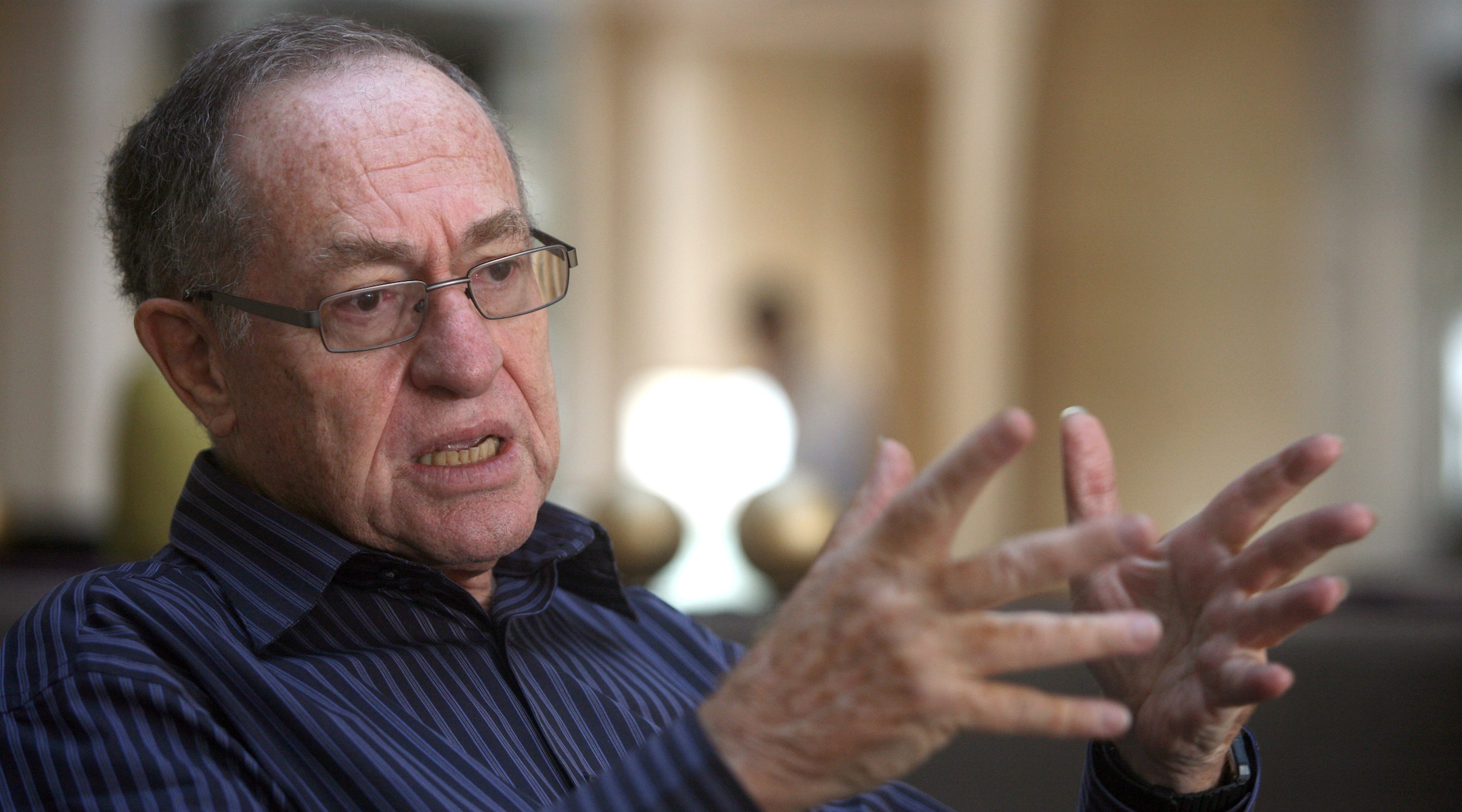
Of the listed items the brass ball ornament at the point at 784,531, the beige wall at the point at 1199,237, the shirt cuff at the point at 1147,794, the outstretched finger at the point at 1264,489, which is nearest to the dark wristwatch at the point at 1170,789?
the shirt cuff at the point at 1147,794

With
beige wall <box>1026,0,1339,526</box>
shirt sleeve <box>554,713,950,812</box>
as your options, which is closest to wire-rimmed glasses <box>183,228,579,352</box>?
shirt sleeve <box>554,713,950,812</box>

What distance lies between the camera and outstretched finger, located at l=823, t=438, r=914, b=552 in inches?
38.4

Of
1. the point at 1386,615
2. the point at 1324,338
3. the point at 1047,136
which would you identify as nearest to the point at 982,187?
the point at 1047,136

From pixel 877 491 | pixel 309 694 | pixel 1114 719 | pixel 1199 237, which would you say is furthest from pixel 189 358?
pixel 1199 237

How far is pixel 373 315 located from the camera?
1.16 meters

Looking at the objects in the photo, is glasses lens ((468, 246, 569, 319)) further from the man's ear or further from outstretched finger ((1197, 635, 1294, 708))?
outstretched finger ((1197, 635, 1294, 708))

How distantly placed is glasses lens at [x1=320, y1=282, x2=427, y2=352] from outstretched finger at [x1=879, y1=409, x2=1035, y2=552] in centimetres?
56

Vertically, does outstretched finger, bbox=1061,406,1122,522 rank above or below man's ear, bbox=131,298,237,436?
below

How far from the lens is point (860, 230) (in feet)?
31.0

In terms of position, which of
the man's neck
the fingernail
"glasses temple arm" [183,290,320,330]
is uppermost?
"glasses temple arm" [183,290,320,330]

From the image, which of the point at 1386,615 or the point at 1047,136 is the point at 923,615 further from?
the point at 1047,136

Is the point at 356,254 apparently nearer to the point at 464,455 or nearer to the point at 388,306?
the point at 388,306

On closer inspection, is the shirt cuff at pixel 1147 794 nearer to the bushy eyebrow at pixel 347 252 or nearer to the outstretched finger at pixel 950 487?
the outstretched finger at pixel 950 487

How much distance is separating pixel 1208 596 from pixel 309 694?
78 centimetres
